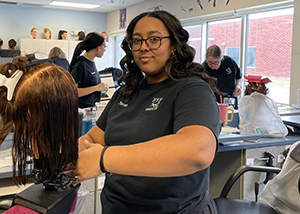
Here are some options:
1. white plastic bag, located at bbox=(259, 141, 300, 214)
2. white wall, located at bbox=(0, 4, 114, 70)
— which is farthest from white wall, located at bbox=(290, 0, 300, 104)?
white wall, located at bbox=(0, 4, 114, 70)

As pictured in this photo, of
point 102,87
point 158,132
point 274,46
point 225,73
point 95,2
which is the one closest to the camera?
point 158,132

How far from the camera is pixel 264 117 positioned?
2.43 m

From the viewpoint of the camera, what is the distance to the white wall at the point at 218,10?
14.5 feet

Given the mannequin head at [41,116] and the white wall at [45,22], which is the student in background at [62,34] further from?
the mannequin head at [41,116]

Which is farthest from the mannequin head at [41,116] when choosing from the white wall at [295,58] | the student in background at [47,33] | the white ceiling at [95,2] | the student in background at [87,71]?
the student in background at [47,33]

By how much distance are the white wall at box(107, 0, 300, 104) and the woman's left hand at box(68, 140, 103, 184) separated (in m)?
4.20

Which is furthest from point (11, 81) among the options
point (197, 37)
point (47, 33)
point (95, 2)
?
point (47, 33)

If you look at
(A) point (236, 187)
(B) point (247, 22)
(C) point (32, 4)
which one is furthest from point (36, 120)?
(C) point (32, 4)

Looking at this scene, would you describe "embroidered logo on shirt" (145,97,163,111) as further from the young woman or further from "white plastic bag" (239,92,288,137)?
"white plastic bag" (239,92,288,137)

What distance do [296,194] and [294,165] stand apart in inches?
4.8

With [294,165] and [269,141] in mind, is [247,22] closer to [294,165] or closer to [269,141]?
A: [269,141]

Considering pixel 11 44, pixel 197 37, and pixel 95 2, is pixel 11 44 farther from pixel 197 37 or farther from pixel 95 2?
pixel 197 37

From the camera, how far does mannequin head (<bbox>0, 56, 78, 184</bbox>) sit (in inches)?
31.3

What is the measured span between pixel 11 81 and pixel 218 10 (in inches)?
218
